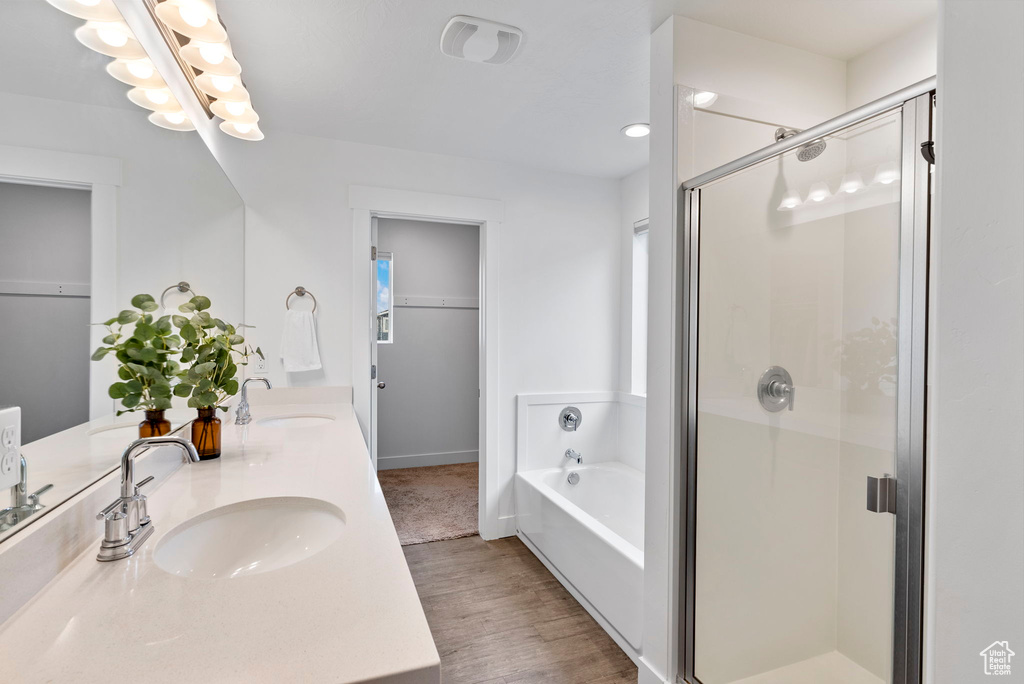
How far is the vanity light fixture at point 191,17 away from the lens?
1366 mm

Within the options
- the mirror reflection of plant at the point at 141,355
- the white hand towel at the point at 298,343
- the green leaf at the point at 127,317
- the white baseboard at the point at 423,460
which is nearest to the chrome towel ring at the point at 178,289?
the mirror reflection of plant at the point at 141,355

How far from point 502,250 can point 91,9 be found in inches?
82.8

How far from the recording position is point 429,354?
4.59m

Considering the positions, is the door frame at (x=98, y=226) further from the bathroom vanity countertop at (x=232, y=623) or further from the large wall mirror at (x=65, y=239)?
the bathroom vanity countertop at (x=232, y=623)

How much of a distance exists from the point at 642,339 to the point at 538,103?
63.3 inches

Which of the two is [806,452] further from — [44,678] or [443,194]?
[443,194]

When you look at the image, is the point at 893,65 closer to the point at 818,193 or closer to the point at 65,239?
the point at 818,193

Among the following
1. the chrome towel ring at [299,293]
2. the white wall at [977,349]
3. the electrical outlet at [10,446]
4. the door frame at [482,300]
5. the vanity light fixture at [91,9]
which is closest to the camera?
the white wall at [977,349]

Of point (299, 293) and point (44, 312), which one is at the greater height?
point (299, 293)

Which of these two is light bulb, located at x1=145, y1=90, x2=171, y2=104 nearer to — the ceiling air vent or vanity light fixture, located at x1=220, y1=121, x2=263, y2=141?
vanity light fixture, located at x1=220, y1=121, x2=263, y2=141

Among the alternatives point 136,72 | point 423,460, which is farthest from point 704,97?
point 423,460

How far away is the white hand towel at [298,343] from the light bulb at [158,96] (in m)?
1.26

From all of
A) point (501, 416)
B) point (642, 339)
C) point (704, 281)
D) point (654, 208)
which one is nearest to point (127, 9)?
point (654, 208)

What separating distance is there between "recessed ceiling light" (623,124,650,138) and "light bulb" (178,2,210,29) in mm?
1790
